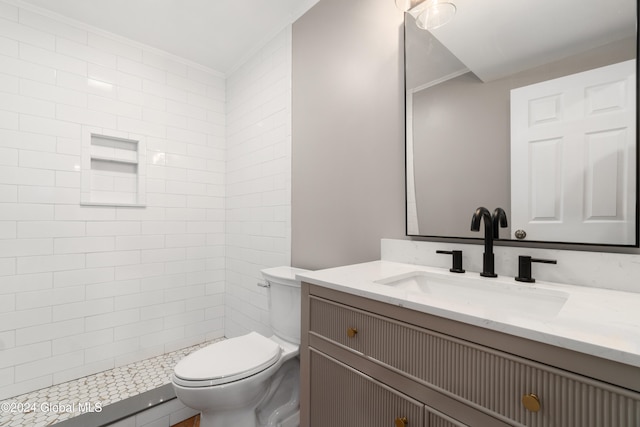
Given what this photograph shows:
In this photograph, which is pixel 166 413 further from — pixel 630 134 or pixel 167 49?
pixel 167 49

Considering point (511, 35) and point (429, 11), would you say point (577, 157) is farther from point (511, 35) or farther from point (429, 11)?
point (429, 11)

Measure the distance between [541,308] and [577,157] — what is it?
1.67 feet

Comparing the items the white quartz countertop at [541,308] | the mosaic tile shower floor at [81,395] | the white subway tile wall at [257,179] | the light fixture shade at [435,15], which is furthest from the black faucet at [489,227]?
the mosaic tile shower floor at [81,395]

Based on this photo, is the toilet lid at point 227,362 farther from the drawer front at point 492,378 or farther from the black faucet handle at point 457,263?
the black faucet handle at point 457,263

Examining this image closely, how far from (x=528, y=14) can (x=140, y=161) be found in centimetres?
257

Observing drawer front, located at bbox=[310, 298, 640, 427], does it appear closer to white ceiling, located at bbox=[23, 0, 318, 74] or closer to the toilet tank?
the toilet tank

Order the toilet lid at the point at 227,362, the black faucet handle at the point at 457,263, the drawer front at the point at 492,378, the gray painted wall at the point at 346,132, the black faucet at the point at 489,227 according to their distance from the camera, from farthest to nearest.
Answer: the gray painted wall at the point at 346,132, the toilet lid at the point at 227,362, the black faucet handle at the point at 457,263, the black faucet at the point at 489,227, the drawer front at the point at 492,378

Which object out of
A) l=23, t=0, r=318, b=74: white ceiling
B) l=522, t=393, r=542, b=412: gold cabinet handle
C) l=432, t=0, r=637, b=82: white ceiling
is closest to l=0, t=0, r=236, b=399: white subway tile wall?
l=23, t=0, r=318, b=74: white ceiling

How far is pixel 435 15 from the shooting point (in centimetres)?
134

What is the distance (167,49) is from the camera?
2.46 meters

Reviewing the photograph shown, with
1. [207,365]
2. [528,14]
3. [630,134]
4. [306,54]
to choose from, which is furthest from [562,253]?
[306,54]

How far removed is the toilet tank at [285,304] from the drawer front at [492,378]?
0.75 m

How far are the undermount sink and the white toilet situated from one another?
687 mm

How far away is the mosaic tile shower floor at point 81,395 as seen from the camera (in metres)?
1.70
